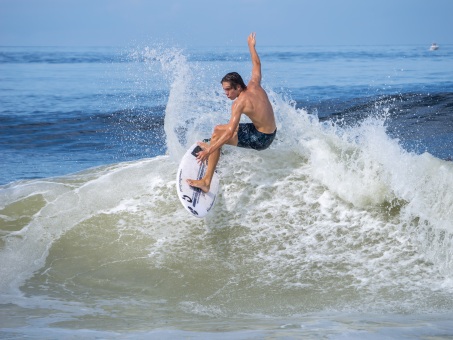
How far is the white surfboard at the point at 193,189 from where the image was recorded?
7.16 m

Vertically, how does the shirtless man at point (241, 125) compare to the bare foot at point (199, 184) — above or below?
above

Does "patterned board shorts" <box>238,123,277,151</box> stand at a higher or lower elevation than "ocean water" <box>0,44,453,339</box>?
higher

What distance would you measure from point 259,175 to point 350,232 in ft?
4.48

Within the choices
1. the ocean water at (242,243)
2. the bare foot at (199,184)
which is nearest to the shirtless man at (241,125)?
the bare foot at (199,184)

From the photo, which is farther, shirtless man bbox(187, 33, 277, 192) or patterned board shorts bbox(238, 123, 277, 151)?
patterned board shorts bbox(238, 123, 277, 151)

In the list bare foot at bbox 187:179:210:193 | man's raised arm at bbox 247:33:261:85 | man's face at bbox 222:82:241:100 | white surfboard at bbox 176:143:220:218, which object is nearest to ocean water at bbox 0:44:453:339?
white surfboard at bbox 176:143:220:218

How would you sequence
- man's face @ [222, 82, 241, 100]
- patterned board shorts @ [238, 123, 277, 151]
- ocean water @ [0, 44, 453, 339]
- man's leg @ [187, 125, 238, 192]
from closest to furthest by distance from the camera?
ocean water @ [0, 44, 453, 339] → man's face @ [222, 82, 241, 100] → man's leg @ [187, 125, 238, 192] → patterned board shorts @ [238, 123, 277, 151]

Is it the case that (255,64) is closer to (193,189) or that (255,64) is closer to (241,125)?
(241,125)

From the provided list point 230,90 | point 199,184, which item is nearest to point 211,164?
point 199,184

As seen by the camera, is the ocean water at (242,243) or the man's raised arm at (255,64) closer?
the ocean water at (242,243)

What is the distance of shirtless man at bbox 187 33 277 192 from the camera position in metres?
6.76

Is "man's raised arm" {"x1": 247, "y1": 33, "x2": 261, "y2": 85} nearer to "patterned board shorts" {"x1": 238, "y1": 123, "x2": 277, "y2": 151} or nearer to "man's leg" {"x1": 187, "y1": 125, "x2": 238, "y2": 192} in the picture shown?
"patterned board shorts" {"x1": 238, "y1": 123, "x2": 277, "y2": 151}

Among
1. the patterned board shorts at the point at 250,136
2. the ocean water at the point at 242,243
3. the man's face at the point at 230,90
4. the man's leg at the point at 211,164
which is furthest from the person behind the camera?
the patterned board shorts at the point at 250,136

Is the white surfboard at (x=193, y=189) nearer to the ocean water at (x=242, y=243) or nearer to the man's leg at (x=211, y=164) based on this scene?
the man's leg at (x=211, y=164)
